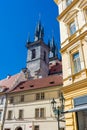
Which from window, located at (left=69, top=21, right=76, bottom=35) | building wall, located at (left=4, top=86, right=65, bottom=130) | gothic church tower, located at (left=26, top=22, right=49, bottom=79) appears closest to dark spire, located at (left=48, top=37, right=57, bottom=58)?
gothic church tower, located at (left=26, top=22, right=49, bottom=79)

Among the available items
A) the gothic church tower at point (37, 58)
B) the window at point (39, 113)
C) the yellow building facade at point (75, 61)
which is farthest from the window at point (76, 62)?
the gothic church tower at point (37, 58)

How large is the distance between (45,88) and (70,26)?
60.3ft

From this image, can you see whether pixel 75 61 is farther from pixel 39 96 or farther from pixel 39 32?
pixel 39 32

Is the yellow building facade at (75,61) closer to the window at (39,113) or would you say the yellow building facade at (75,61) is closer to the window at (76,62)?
the window at (76,62)

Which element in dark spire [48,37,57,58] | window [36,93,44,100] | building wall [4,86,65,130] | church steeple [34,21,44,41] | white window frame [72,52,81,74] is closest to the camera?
white window frame [72,52,81,74]

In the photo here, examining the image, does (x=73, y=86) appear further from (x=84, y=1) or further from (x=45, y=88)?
(x=45, y=88)

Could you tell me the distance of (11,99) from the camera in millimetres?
32781

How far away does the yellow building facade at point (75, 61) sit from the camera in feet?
31.5

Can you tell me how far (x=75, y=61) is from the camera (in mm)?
11250

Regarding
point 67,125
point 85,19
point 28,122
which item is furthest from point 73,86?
point 28,122

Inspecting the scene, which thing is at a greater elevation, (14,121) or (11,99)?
(11,99)

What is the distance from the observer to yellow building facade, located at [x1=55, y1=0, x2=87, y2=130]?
9.59 meters

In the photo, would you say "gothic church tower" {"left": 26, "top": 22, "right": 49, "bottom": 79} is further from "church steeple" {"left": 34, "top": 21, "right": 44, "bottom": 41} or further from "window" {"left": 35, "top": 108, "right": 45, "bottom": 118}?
"window" {"left": 35, "top": 108, "right": 45, "bottom": 118}

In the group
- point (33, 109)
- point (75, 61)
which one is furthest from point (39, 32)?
point (75, 61)
